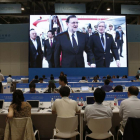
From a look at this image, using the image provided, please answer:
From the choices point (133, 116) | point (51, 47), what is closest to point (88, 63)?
point (51, 47)

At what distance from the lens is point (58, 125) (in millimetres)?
2781

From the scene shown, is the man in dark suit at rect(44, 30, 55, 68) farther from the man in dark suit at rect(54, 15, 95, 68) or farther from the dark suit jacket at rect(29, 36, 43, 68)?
the dark suit jacket at rect(29, 36, 43, 68)

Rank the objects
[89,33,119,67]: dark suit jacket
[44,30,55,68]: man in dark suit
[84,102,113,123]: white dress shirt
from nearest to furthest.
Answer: [84,102,113,123]: white dress shirt → [44,30,55,68]: man in dark suit → [89,33,119,67]: dark suit jacket

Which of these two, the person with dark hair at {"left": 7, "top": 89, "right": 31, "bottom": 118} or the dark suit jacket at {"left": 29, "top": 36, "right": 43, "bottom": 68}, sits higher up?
the dark suit jacket at {"left": 29, "top": 36, "right": 43, "bottom": 68}

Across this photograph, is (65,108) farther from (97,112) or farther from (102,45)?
(102,45)

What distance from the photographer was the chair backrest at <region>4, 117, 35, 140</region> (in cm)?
263

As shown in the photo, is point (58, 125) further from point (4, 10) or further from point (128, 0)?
point (128, 0)

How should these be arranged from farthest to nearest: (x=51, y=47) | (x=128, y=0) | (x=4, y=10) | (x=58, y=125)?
(x=128, y=0)
(x=51, y=47)
(x=4, y=10)
(x=58, y=125)

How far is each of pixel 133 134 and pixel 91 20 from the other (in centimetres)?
1266

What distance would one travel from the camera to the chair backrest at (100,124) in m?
2.69

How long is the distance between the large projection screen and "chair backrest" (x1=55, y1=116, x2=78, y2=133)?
38.5 ft

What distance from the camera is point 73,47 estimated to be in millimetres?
14453

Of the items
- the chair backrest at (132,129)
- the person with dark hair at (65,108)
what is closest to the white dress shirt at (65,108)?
the person with dark hair at (65,108)

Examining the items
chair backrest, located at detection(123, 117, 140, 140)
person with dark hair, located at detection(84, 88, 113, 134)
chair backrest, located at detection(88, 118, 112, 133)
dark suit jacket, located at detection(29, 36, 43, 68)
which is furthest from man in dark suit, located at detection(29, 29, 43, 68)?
chair backrest, located at detection(123, 117, 140, 140)
